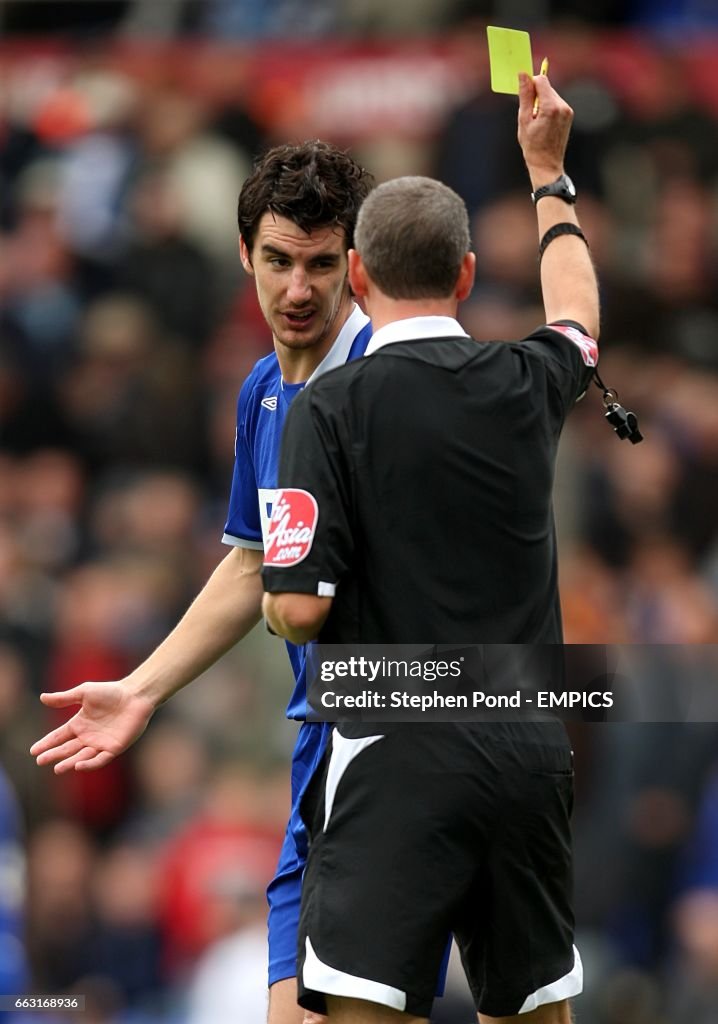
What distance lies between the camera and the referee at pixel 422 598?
3.53 meters

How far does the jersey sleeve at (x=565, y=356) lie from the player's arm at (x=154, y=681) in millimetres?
1154

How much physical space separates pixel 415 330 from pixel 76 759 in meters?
1.30

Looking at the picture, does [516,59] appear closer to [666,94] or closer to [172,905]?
[172,905]

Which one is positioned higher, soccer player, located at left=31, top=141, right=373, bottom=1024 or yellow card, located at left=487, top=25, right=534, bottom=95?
yellow card, located at left=487, top=25, right=534, bottom=95

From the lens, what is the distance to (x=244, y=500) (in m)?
4.66

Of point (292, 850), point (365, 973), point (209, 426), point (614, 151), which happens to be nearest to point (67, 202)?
point (209, 426)

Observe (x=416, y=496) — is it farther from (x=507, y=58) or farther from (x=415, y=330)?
(x=507, y=58)

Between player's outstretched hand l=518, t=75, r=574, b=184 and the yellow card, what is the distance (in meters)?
0.02

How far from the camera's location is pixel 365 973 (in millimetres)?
3516

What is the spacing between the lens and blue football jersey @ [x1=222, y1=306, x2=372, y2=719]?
14.4 ft

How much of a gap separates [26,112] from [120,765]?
4191 mm

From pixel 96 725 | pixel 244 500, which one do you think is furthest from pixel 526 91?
pixel 96 725

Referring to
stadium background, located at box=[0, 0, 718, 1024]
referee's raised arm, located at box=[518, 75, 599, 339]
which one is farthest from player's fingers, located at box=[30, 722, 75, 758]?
stadium background, located at box=[0, 0, 718, 1024]

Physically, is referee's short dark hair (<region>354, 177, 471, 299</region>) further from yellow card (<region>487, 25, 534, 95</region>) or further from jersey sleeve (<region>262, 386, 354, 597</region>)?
yellow card (<region>487, 25, 534, 95</region>)
